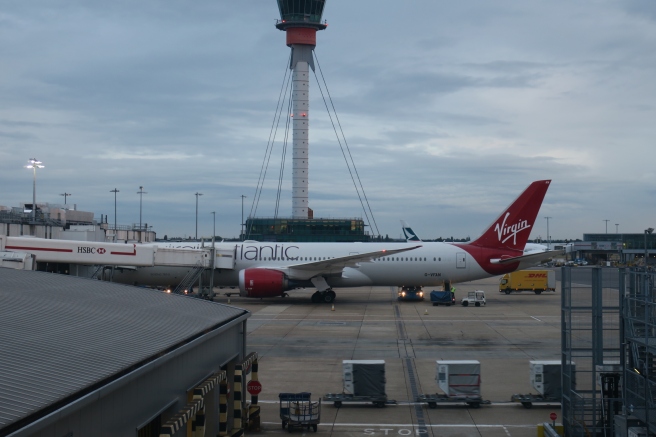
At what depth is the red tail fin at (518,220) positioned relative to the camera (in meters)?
45.1

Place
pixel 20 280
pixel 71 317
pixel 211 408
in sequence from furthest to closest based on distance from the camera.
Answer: pixel 20 280 < pixel 211 408 < pixel 71 317

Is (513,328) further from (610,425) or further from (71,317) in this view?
(71,317)

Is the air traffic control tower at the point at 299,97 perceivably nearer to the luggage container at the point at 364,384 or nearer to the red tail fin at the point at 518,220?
the red tail fin at the point at 518,220

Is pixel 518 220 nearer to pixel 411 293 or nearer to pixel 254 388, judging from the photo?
pixel 411 293

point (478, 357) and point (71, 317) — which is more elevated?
point (71, 317)

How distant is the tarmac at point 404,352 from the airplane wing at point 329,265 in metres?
2.12

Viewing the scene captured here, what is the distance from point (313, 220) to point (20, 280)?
90276mm

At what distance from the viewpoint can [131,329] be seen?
1333 centimetres

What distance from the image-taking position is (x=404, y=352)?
88.3ft

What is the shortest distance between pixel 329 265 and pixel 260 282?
14.9ft

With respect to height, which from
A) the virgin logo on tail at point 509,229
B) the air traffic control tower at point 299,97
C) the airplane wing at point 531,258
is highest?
the air traffic control tower at point 299,97

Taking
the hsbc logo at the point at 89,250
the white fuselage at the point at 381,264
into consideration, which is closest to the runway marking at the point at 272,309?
the white fuselage at the point at 381,264

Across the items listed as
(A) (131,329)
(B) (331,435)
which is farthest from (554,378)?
(A) (131,329)

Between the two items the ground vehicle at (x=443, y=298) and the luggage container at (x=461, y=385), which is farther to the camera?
the ground vehicle at (x=443, y=298)
